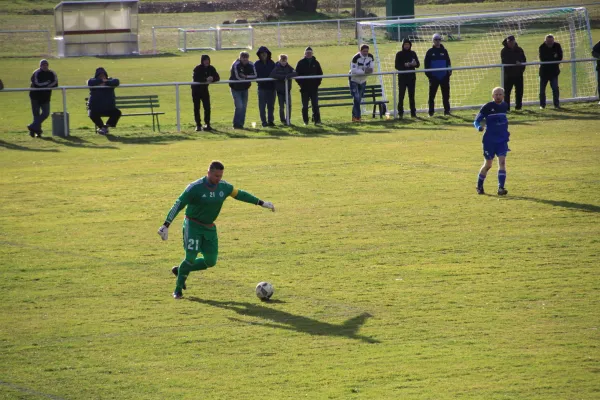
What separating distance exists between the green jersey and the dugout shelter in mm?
40476

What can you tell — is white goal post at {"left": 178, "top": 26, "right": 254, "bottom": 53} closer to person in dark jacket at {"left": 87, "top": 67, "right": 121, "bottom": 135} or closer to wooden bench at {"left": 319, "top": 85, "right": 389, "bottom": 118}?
wooden bench at {"left": 319, "top": 85, "right": 389, "bottom": 118}

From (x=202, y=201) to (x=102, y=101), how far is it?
14.4 m

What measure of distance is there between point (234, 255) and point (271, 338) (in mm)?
3897

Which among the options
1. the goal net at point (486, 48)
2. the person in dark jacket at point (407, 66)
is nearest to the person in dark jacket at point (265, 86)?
the person in dark jacket at point (407, 66)

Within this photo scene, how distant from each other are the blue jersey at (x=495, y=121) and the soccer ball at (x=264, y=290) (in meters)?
7.08

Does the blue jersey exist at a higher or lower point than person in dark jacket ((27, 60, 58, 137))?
lower

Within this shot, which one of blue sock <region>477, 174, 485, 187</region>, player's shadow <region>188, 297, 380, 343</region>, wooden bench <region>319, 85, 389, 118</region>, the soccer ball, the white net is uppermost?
the white net

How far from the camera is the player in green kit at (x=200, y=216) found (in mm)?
12031

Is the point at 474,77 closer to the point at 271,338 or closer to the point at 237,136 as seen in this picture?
the point at 237,136

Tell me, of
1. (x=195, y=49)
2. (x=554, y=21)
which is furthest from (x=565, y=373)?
(x=195, y=49)

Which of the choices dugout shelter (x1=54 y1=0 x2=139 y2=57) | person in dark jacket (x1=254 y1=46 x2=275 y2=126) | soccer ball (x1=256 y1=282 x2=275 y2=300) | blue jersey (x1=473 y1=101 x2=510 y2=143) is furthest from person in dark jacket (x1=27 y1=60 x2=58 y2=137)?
dugout shelter (x1=54 y1=0 x2=139 y2=57)

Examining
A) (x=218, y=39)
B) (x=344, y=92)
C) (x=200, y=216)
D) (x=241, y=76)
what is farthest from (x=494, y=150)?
(x=218, y=39)

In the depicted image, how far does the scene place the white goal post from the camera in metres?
52.4

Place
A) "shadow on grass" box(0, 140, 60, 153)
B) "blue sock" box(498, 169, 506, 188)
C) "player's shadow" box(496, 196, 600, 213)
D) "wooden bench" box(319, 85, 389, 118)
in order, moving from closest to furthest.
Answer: "player's shadow" box(496, 196, 600, 213) → "blue sock" box(498, 169, 506, 188) → "shadow on grass" box(0, 140, 60, 153) → "wooden bench" box(319, 85, 389, 118)
